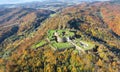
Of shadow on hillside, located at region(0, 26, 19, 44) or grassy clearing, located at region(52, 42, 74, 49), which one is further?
shadow on hillside, located at region(0, 26, 19, 44)

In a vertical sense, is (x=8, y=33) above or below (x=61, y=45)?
below

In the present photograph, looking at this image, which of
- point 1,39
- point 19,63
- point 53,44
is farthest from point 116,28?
point 19,63

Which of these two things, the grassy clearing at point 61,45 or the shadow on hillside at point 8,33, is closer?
the grassy clearing at point 61,45

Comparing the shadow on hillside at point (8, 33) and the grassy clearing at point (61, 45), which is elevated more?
the grassy clearing at point (61, 45)

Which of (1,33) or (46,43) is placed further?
(1,33)

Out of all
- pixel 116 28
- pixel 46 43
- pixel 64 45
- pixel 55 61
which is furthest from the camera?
pixel 116 28

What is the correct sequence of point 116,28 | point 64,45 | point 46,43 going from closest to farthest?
1. point 64,45
2. point 46,43
3. point 116,28

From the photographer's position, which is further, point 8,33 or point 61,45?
point 8,33

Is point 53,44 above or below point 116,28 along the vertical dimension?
above

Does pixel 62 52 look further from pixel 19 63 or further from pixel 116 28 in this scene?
pixel 116 28

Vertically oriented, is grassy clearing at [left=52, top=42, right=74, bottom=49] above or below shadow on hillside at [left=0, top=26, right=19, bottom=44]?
above
